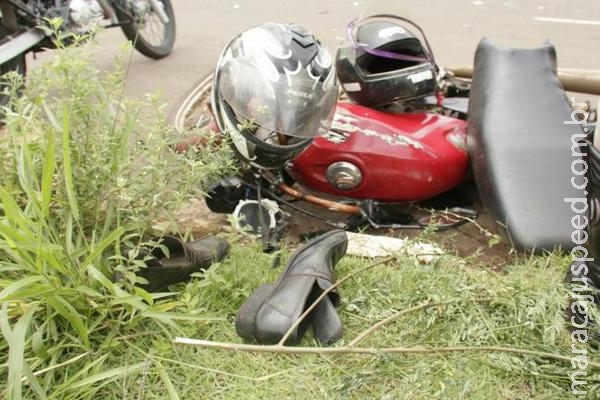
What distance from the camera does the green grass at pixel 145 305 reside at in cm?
162

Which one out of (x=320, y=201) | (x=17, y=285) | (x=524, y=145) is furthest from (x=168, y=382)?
(x=524, y=145)

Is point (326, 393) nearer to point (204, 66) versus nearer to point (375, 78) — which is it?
point (375, 78)

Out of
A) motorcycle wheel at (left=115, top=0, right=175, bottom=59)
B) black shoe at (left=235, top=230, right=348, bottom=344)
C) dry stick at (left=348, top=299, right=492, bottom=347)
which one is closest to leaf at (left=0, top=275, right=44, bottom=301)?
black shoe at (left=235, top=230, right=348, bottom=344)

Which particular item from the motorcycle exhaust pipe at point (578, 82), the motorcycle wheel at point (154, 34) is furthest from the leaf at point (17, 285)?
the motorcycle wheel at point (154, 34)

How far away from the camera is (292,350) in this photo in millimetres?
1700

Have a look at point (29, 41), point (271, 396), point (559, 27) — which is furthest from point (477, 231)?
point (559, 27)

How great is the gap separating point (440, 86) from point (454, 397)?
1900 mm

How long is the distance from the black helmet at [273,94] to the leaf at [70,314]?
0.99m

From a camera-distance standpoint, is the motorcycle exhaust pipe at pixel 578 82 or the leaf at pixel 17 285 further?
the motorcycle exhaust pipe at pixel 578 82

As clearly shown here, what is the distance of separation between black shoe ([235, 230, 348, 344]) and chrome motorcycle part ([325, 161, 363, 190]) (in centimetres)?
80

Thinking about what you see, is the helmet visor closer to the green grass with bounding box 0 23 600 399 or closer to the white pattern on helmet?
the white pattern on helmet

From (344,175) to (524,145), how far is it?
779 mm

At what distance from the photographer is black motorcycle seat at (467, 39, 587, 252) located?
2.37 metres

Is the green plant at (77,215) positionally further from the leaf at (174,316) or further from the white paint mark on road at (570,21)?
the white paint mark on road at (570,21)
